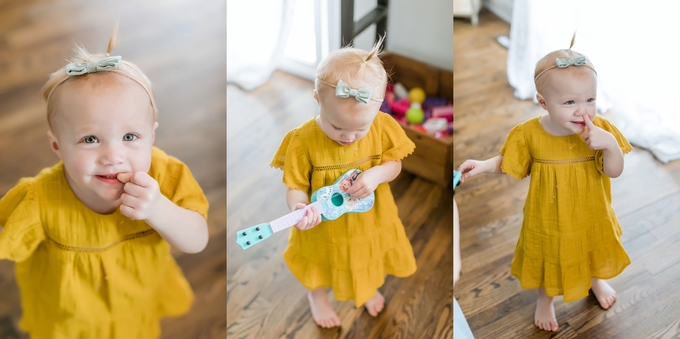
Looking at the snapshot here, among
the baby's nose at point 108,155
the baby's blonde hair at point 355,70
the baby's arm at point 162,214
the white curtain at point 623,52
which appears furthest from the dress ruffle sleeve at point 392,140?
the baby's nose at point 108,155

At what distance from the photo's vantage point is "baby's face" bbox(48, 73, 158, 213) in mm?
759

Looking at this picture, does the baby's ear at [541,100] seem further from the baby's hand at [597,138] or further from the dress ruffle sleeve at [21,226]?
the dress ruffle sleeve at [21,226]

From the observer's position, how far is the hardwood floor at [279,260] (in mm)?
1142

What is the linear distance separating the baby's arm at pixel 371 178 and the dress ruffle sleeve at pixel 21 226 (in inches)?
19.3

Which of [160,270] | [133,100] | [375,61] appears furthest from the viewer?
[160,270]

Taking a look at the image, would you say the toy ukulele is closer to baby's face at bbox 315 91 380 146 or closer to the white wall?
baby's face at bbox 315 91 380 146

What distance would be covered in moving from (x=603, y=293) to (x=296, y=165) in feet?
2.13

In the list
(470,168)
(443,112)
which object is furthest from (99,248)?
(443,112)

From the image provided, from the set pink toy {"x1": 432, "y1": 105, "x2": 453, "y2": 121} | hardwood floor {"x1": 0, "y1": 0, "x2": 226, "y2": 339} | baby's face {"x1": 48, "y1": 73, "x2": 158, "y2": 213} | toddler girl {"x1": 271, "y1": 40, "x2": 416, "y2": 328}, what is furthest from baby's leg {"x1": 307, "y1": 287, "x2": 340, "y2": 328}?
pink toy {"x1": 432, "y1": 105, "x2": 453, "y2": 121}

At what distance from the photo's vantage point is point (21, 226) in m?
0.85

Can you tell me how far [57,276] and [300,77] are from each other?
0.56 meters

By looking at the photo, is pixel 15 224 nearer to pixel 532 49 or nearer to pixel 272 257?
pixel 272 257

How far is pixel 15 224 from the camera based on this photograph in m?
0.84

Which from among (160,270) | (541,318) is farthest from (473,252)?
(160,270)
